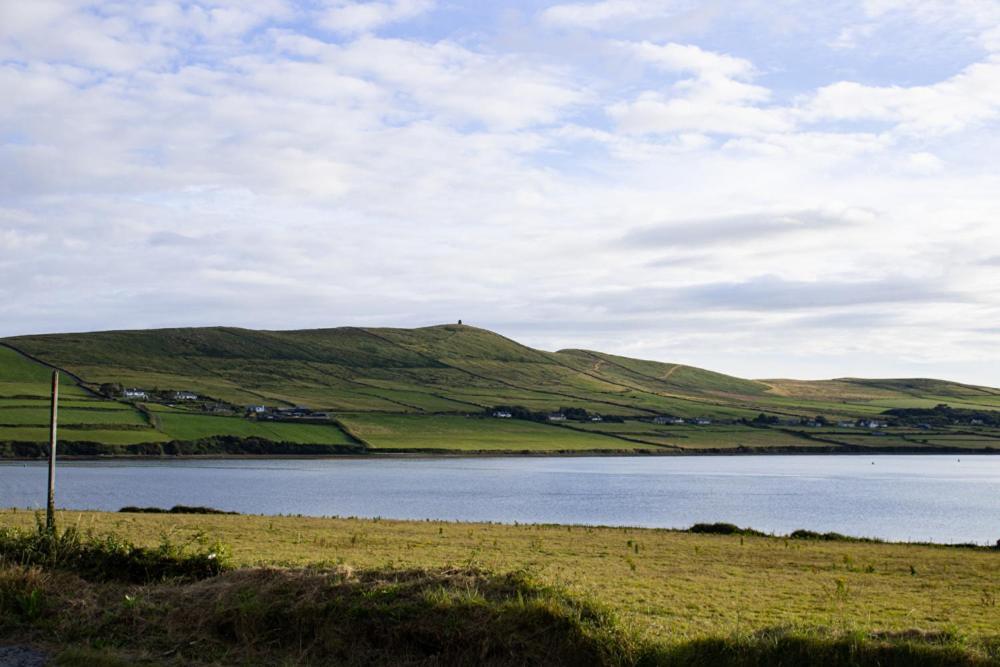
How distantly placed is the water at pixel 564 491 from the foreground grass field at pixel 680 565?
21.3m

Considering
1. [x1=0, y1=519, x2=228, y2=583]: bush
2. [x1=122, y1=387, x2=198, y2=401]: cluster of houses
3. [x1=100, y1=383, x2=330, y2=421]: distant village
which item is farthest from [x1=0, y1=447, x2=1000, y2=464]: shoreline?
[x1=0, y1=519, x2=228, y2=583]: bush

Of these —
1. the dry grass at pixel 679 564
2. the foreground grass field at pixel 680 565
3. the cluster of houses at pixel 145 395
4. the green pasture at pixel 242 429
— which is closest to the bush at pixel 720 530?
the foreground grass field at pixel 680 565

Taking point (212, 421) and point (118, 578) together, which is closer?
point (118, 578)

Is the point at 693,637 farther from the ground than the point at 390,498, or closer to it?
farther from the ground

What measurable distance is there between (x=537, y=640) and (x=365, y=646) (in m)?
2.71

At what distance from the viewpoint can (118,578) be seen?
1762cm

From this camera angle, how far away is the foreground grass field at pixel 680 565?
1802cm

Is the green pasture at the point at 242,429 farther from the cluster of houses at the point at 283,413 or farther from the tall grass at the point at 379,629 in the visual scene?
the tall grass at the point at 379,629

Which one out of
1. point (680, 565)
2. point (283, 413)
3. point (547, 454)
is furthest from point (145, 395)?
point (680, 565)

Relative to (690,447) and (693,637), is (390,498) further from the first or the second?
(690,447)

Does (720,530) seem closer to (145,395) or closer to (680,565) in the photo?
(680,565)

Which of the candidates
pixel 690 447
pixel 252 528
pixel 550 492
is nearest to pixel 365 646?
pixel 252 528

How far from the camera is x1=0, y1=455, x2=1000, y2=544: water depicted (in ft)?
223

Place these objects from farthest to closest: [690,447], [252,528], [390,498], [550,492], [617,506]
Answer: [690,447], [550,492], [390,498], [617,506], [252,528]
